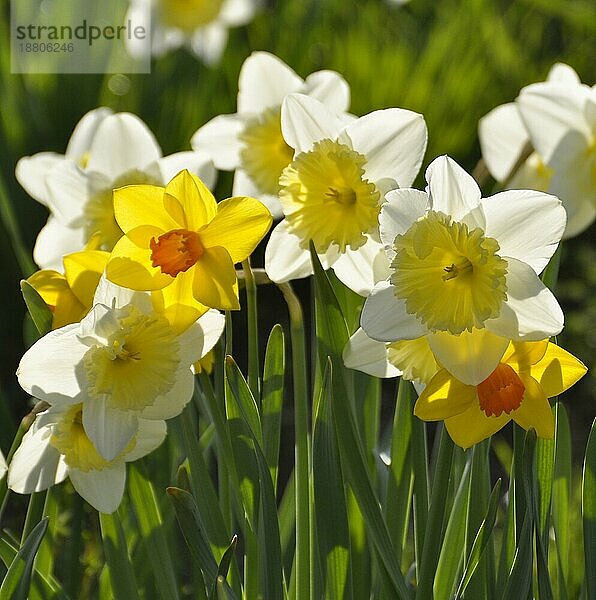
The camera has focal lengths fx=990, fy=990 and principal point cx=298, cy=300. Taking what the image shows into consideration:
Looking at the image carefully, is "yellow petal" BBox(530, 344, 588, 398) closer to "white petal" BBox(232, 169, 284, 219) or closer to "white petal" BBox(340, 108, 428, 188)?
"white petal" BBox(340, 108, 428, 188)

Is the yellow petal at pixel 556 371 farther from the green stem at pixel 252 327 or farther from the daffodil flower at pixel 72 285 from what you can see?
the daffodil flower at pixel 72 285

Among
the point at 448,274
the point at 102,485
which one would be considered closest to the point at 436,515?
the point at 448,274

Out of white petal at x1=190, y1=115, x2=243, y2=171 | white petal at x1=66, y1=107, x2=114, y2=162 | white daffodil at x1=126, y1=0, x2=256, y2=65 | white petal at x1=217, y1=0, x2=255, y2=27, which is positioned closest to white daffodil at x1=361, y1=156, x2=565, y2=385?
white petal at x1=190, y1=115, x2=243, y2=171

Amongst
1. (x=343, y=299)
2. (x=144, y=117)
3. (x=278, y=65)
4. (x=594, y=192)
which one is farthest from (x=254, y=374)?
(x=144, y=117)

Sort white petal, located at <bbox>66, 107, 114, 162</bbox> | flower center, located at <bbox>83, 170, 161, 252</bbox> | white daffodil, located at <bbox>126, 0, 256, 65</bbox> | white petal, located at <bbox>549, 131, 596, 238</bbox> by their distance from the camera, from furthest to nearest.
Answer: white daffodil, located at <bbox>126, 0, 256, 65</bbox>, white petal, located at <bbox>66, 107, 114, 162</bbox>, white petal, located at <bbox>549, 131, 596, 238</bbox>, flower center, located at <bbox>83, 170, 161, 252</bbox>

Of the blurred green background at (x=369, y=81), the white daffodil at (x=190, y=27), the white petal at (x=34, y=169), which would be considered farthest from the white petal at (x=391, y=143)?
the white daffodil at (x=190, y=27)

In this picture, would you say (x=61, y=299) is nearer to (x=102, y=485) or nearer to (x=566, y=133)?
(x=102, y=485)
